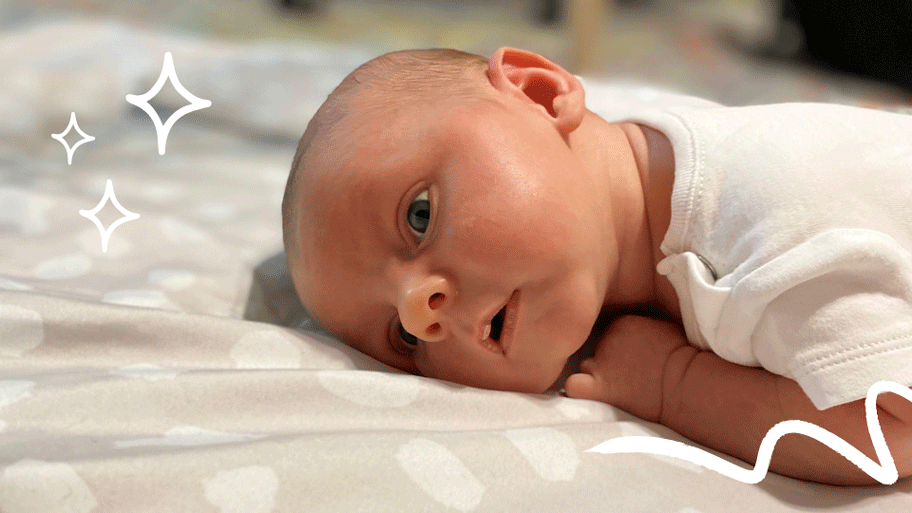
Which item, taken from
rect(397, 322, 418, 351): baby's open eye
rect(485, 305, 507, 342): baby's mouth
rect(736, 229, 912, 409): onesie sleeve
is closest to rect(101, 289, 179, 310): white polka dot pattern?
rect(397, 322, 418, 351): baby's open eye

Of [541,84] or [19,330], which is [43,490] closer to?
[19,330]

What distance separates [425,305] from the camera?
2.31 ft

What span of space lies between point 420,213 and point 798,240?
1.17ft

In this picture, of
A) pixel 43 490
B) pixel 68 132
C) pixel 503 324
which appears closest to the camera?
pixel 43 490

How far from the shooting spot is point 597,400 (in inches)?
31.6

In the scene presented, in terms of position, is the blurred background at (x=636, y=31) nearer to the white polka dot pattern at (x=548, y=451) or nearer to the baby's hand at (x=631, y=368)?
the baby's hand at (x=631, y=368)

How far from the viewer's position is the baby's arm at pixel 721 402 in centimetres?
69

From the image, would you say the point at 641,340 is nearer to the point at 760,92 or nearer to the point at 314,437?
the point at 314,437

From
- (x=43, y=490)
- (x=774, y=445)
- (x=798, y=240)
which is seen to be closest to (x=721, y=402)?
(x=774, y=445)

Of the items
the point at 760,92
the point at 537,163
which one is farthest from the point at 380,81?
the point at 760,92

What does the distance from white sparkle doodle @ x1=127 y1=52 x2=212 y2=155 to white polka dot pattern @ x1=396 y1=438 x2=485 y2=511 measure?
104 cm

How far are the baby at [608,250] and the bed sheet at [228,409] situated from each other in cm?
5

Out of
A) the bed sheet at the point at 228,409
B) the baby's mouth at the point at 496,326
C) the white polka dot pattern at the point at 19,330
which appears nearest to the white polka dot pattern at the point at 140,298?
the bed sheet at the point at 228,409

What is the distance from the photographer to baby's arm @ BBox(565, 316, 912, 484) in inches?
27.2
